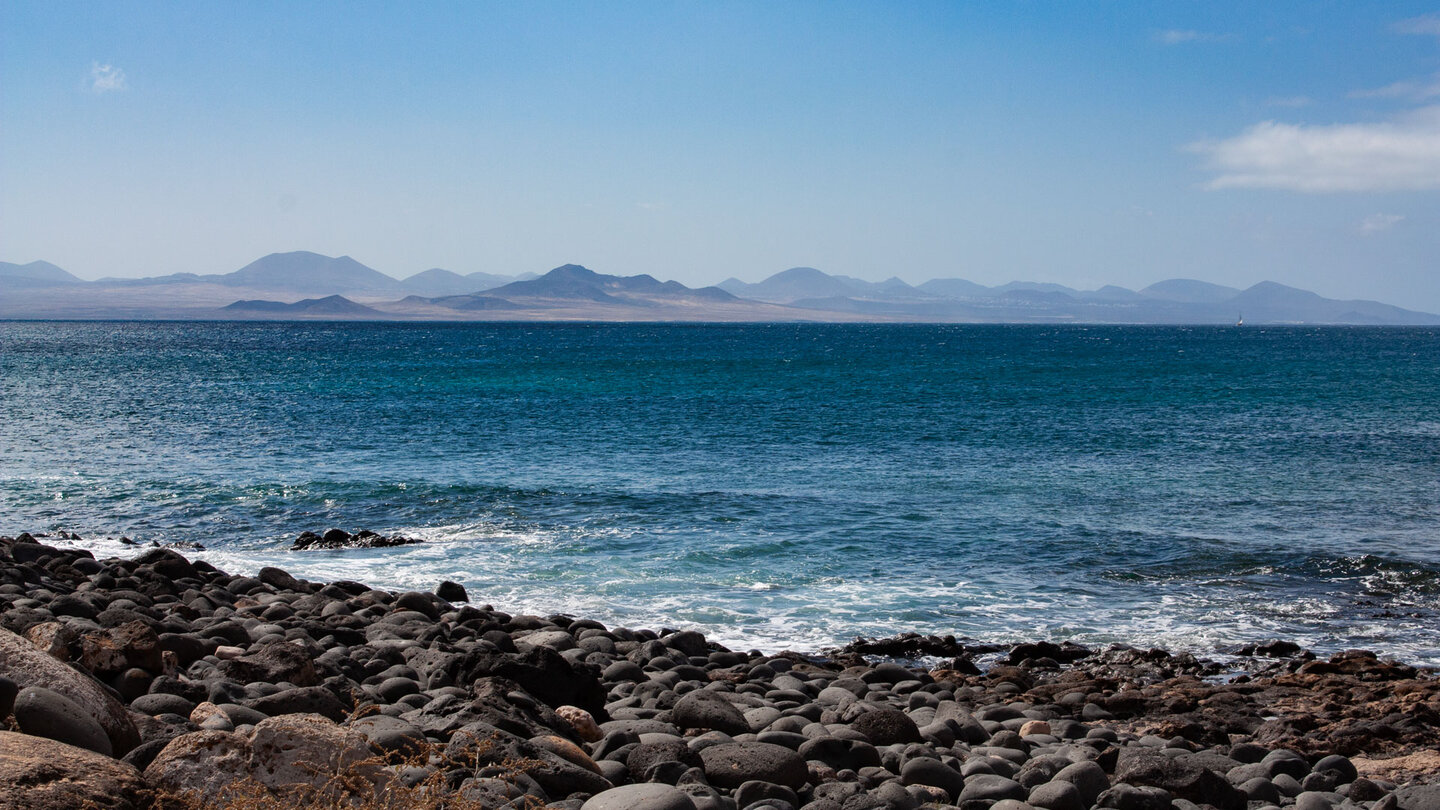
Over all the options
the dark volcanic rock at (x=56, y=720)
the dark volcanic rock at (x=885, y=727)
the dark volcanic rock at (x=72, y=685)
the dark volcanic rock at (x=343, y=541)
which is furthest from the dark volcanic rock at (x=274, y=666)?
the dark volcanic rock at (x=343, y=541)

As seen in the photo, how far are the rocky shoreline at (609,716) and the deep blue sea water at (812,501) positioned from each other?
2177 millimetres

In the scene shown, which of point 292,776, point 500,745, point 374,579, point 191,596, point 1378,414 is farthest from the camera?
point 1378,414

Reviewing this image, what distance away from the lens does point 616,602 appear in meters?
16.0

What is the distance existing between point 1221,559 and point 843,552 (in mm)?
6397

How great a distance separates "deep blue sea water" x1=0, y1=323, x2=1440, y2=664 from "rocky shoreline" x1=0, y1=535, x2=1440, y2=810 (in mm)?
2177

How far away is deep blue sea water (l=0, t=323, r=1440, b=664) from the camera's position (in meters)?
16.0

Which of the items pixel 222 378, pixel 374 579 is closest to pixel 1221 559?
pixel 374 579

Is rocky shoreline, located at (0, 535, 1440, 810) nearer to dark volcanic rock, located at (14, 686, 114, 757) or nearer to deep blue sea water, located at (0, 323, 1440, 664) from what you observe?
dark volcanic rock, located at (14, 686, 114, 757)

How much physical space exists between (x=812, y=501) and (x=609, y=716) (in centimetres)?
1504

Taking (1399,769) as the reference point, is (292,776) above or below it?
above

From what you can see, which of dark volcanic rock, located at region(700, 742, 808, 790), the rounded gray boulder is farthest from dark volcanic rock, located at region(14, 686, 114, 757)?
dark volcanic rock, located at region(700, 742, 808, 790)

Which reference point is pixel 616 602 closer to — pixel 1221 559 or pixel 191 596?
pixel 191 596

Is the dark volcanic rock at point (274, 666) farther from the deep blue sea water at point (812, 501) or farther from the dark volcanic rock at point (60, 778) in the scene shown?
the deep blue sea water at point (812, 501)

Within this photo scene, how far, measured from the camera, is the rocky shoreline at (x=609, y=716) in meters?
5.63
